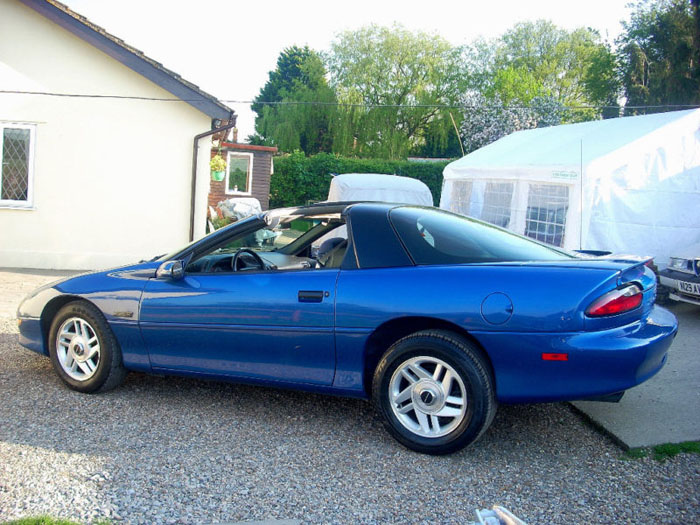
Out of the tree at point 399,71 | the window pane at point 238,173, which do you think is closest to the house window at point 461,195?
the window pane at point 238,173

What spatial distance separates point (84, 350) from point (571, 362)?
3389 millimetres

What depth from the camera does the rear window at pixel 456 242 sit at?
4.04 meters

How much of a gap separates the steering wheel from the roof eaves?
7.42 metres

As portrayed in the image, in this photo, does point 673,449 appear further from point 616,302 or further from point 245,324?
point 245,324

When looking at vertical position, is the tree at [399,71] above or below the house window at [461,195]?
above

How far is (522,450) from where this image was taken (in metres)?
3.98

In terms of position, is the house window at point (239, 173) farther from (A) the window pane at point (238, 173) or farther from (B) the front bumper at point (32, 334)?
(B) the front bumper at point (32, 334)

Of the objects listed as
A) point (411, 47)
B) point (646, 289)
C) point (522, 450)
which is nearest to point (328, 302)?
point (522, 450)

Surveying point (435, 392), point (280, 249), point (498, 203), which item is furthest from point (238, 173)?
point (435, 392)

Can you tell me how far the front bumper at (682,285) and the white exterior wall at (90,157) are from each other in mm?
7725

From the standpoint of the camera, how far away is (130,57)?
38.5 ft

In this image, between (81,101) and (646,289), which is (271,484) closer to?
(646,289)

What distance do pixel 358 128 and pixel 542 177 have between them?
95.0ft

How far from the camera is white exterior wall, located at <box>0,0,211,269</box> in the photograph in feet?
38.7
